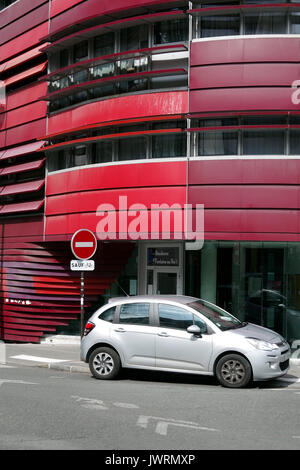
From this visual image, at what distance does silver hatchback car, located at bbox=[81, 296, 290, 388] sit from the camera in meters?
11.2

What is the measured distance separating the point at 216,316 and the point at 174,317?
2.82 feet

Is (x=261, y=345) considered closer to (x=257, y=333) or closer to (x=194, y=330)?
(x=257, y=333)

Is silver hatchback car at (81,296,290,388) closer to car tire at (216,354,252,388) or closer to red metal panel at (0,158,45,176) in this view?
car tire at (216,354,252,388)

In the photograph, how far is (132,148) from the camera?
17.6 meters

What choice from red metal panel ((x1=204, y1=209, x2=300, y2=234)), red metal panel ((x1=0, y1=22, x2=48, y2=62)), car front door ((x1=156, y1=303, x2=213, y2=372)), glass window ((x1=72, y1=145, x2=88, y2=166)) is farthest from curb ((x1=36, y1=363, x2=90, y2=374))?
red metal panel ((x1=0, y1=22, x2=48, y2=62))

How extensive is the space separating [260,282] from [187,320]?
491 cm

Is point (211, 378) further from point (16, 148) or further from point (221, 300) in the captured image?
point (16, 148)

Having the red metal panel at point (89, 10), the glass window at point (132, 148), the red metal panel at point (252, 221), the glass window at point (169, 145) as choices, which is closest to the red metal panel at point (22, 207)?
the glass window at point (132, 148)

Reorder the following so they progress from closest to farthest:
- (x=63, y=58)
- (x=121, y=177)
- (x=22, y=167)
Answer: (x=121, y=177) < (x=63, y=58) < (x=22, y=167)

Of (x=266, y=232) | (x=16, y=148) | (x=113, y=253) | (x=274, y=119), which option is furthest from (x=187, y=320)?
(x=16, y=148)

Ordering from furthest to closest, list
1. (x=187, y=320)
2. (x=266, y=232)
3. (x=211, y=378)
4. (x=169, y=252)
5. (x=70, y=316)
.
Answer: (x=70, y=316) → (x=169, y=252) → (x=266, y=232) → (x=211, y=378) → (x=187, y=320)

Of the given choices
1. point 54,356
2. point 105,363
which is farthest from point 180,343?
point 54,356

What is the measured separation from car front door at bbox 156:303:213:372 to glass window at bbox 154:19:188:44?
8.27m

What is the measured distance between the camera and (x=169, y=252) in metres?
18.2
